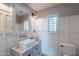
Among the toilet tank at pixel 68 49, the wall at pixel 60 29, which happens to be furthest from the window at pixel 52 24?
the toilet tank at pixel 68 49

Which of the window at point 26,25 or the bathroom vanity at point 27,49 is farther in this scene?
the window at point 26,25

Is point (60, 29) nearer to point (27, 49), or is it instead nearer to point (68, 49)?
point (68, 49)

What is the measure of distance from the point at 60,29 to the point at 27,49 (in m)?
0.51

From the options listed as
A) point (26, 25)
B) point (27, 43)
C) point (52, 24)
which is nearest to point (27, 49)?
point (27, 43)

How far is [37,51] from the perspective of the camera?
107cm

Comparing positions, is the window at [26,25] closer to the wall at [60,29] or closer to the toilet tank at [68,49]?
the wall at [60,29]

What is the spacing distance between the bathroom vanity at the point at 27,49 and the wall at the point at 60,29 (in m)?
0.10

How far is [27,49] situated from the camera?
107cm

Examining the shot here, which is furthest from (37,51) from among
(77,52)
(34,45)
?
(77,52)

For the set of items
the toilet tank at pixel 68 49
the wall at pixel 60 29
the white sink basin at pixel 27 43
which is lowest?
the toilet tank at pixel 68 49

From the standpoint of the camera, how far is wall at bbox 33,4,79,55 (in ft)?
3.46

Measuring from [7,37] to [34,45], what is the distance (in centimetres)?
38

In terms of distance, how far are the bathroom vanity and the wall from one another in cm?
10

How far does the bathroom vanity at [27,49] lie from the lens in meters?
0.98
